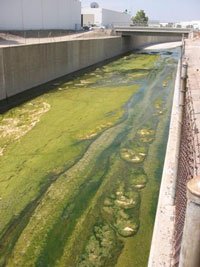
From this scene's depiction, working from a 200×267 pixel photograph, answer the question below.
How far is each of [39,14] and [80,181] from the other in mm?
30707

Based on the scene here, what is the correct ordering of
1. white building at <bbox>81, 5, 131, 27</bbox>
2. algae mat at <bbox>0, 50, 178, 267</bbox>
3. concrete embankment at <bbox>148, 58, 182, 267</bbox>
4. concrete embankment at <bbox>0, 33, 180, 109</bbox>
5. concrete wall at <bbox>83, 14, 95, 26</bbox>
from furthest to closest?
concrete wall at <bbox>83, 14, 95, 26</bbox> < white building at <bbox>81, 5, 131, 27</bbox> < concrete embankment at <bbox>0, 33, 180, 109</bbox> < algae mat at <bbox>0, 50, 178, 267</bbox> < concrete embankment at <bbox>148, 58, 182, 267</bbox>

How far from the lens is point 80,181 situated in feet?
27.3

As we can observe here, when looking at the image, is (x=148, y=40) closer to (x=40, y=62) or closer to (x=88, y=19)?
(x=88, y=19)

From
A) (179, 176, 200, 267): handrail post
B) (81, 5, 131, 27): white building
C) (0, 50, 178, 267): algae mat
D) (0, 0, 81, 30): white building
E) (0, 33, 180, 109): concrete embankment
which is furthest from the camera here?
(81, 5, 131, 27): white building

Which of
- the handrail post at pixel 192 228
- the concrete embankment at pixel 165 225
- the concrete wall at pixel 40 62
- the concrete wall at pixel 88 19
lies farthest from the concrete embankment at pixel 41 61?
the concrete wall at pixel 88 19

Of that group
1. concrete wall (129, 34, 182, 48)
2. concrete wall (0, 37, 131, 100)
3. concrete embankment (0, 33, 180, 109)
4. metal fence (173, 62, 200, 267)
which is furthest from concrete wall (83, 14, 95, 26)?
metal fence (173, 62, 200, 267)

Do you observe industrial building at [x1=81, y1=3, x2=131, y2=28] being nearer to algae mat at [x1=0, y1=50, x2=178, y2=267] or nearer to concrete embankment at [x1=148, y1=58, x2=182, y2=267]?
algae mat at [x1=0, y1=50, x2=178, y2=267]

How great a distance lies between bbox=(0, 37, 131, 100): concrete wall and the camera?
54.2 ft

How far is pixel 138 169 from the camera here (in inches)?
346

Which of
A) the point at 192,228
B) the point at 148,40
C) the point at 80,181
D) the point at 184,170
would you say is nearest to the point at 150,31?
the point at 148,40

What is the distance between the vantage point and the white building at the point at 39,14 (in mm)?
30111

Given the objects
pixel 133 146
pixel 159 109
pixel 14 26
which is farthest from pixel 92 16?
pixel 133 146

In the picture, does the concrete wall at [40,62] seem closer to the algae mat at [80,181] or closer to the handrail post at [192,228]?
the algae mat at [80,181]

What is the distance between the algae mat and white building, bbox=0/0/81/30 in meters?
17.3
